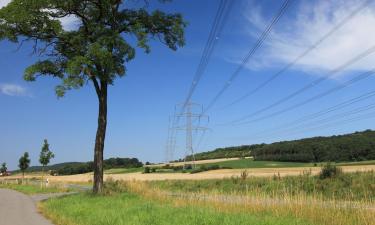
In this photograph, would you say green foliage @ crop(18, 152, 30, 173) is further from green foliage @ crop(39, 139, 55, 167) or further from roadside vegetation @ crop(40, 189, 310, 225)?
roadside vegetation @ crop(40, 189, 310, 225)

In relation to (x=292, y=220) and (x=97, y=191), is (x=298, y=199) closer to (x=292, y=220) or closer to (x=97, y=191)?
(x=292, y=220)

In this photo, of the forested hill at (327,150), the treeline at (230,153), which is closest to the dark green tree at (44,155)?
the forested hill at (327,150)

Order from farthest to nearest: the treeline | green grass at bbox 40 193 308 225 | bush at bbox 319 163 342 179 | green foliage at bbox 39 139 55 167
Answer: the treeline
green foliage at bbox 39 139 55 167
bush at bbox 319 163 342 179
green grass at bbox 40 193 308 225

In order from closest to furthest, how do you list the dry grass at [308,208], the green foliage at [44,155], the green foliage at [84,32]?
the dry grass at [308,208], the green foliage at [84,32], the green foliage at [44,155]

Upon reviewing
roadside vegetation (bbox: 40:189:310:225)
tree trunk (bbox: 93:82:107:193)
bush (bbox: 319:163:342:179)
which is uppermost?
tree trunk (bbox: 93:82:107:193)

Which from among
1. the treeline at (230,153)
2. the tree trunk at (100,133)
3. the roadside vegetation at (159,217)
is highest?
the treeline at (230,153)

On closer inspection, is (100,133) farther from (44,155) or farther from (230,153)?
(230,153)

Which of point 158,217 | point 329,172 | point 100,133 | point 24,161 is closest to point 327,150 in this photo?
point 24,161

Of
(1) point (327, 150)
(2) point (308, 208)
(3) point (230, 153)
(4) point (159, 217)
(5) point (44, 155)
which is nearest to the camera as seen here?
(4) point (159, 217)

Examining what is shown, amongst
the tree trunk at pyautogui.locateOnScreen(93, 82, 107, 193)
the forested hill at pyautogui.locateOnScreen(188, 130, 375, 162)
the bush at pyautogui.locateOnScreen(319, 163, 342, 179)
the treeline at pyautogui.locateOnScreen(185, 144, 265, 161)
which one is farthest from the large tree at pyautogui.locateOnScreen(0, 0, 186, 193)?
the treeline at pyautogui.locateOnScreen(185, 144, 265, 161)

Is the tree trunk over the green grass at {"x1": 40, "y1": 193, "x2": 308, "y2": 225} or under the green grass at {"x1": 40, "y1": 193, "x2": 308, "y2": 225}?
over

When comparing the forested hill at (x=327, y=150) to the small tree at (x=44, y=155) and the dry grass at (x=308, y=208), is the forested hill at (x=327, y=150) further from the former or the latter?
the dry grass at (x=308, y=208)

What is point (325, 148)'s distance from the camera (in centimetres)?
11950

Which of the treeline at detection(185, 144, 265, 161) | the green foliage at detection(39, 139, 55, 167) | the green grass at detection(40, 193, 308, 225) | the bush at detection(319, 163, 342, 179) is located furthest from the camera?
the treeline at detection(185, 144, 265, 161)
